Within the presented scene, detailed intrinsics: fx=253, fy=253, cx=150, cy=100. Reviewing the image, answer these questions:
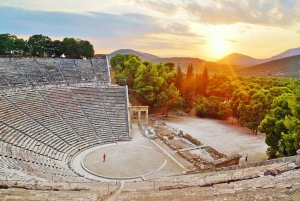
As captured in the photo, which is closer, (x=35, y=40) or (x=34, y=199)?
(x=34, y=199)

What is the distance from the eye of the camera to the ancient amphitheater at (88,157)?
7.06 m

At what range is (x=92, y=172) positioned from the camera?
744 inches

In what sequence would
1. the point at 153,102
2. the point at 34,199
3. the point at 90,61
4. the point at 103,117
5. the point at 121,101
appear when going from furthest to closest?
the point at 90,61 → the point at 153,102 → the point at 121,101 → the point at 103,117 → the point at 34,199

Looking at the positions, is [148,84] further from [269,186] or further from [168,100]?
[269,186]

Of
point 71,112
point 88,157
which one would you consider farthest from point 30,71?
point 88,157

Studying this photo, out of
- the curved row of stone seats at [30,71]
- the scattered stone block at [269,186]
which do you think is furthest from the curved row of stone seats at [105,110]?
the scattered stone block at [269,186]

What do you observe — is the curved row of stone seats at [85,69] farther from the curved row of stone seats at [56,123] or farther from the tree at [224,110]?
the tree at [224,110]

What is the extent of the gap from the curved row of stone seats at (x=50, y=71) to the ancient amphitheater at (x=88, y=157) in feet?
0.49

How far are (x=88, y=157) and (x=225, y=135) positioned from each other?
17219 millimetres

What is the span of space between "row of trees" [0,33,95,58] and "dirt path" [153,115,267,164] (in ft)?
63.7

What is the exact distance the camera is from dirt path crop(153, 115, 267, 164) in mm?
25484

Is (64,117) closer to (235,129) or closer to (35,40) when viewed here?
(235,129)

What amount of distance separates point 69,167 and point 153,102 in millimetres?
22665

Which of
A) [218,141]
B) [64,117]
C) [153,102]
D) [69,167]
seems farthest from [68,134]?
[153,102]
